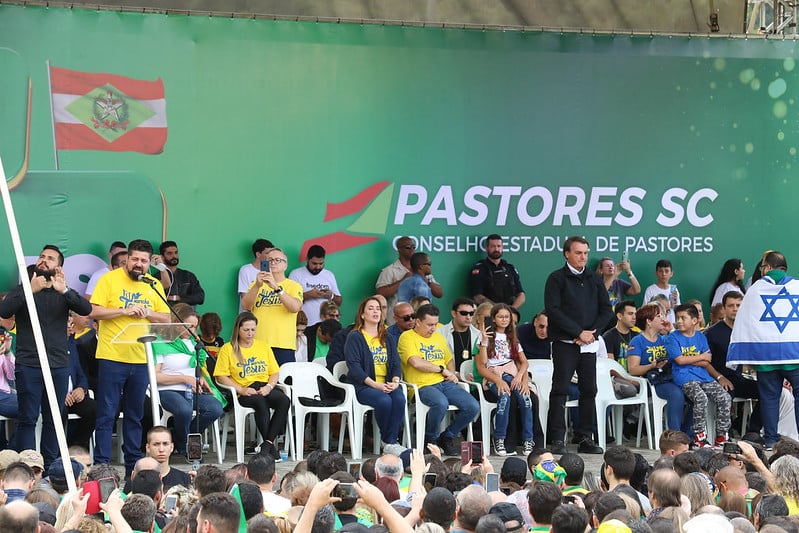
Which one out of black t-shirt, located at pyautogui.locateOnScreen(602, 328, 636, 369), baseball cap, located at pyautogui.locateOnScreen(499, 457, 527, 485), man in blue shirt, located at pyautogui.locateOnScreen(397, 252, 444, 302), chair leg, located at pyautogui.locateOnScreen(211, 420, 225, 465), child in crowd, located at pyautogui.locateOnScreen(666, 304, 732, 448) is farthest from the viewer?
man in blue shirt, located at pyautogui.locateOnScreen(397, 252, 444, 302)

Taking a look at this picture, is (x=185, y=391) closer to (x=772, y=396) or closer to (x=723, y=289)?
(x=772, y=396)

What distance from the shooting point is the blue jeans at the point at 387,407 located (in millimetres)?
9672

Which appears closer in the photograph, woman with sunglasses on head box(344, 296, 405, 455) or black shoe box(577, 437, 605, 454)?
woman with sunglasses on head box(344, 296, 405, 455)

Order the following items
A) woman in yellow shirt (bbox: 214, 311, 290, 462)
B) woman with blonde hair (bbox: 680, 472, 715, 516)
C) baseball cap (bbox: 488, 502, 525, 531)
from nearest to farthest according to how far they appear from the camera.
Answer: baseball cap (bbox: 488, 502, 525, 531) < woman with blonde hair (bbox: 680, 472, 715, 516) < woman in yellow shirt (bbox: 214, 311, 290, 462)

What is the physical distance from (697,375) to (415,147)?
3.40m

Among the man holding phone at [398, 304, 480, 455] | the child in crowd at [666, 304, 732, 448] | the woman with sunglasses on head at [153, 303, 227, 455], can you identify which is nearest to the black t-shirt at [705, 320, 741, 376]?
the child in crowd at [666, 304, 732, 448]

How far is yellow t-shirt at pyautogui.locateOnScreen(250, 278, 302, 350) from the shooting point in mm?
10266

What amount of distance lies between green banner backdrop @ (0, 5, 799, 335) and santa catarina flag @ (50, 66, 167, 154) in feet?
0.26

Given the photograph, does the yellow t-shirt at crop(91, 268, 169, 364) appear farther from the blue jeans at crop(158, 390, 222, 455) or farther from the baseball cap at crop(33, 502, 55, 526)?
the baseball cap at crop(33, 502, 55, 526)

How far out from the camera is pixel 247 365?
31.6 ft

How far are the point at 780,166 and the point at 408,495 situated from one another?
8.33 metres

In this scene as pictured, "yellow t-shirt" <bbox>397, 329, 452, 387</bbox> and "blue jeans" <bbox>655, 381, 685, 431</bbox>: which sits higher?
"yellow t-shirt" <bbox>397, 329, 452, 387</bbox>

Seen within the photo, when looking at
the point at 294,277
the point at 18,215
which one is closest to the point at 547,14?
the point at 294,277

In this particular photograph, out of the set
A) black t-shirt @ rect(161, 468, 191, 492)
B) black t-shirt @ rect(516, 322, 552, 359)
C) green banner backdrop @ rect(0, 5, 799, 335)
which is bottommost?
black t-shirt @ rect(161, 468, 191, 492)
